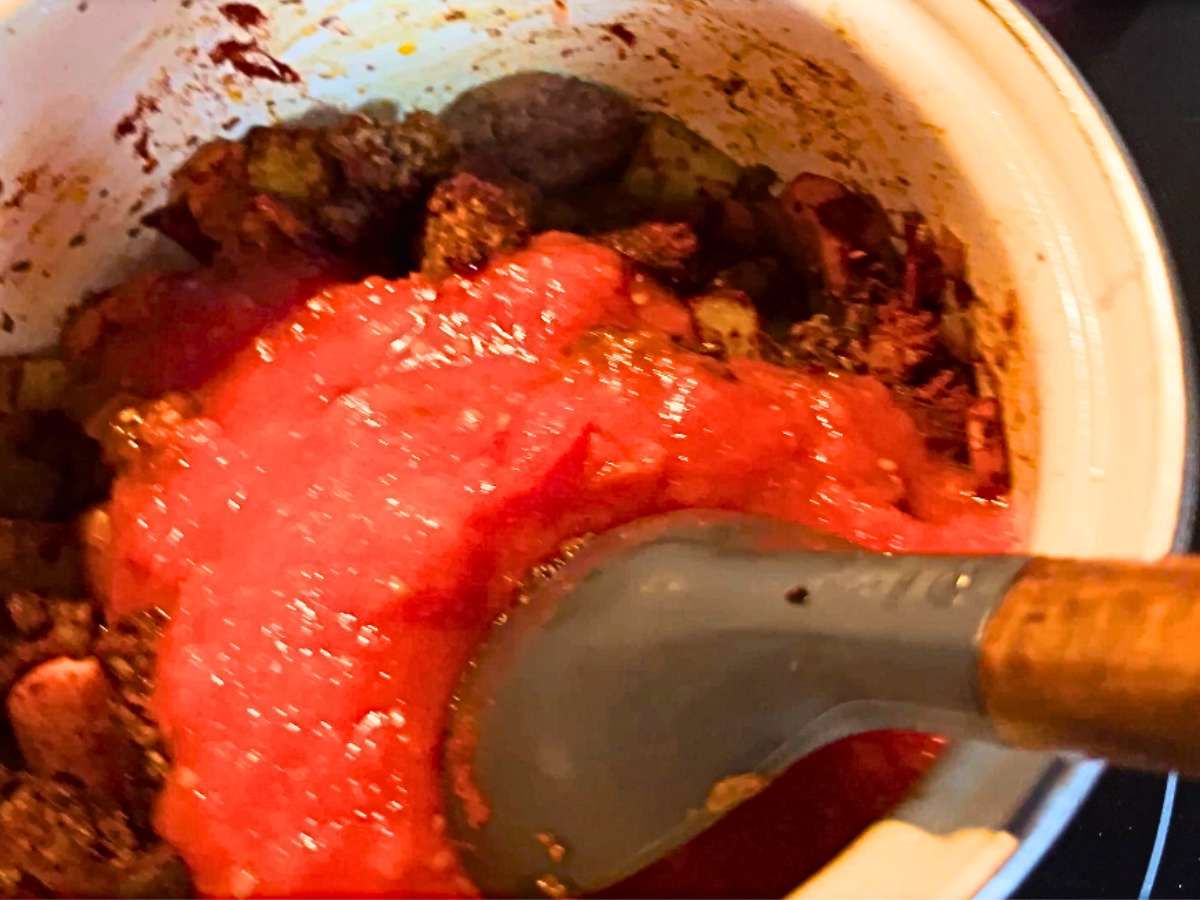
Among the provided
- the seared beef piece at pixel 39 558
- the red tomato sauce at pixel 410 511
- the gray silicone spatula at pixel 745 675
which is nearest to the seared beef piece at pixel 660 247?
the red tomato sauce at pixel 410 511

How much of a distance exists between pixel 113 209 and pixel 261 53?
6.7 inches

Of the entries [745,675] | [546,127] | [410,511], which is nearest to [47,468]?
[410,511]

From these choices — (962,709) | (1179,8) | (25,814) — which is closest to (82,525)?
(25,814)

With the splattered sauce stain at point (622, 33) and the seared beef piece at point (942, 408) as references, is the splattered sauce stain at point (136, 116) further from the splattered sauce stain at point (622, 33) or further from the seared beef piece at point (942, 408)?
the seared beef piece at point (942, 408)

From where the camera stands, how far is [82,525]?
87 cm

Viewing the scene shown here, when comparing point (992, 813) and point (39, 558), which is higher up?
point (992, 813)

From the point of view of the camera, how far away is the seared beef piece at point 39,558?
0.84m

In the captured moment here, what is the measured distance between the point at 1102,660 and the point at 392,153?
0.68 meters

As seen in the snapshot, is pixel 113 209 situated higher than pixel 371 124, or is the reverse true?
pixel 371 124

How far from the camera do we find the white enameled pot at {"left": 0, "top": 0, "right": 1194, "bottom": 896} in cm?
58

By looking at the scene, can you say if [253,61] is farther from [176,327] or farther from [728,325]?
[728,325]

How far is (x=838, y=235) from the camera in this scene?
2.88 feet

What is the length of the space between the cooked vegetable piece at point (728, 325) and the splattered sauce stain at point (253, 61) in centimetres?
37

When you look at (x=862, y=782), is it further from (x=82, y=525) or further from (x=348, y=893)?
(x=82, y=525)
